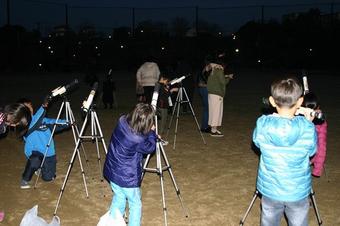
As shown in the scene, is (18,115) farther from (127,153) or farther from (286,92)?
(286,92)

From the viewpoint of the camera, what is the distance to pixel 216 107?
32.1 feet

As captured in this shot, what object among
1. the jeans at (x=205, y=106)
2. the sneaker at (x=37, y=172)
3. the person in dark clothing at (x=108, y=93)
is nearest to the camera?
the sneaker at (x=37, y=172)

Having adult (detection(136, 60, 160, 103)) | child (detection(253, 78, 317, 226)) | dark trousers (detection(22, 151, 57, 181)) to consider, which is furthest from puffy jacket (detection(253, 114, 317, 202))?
adult (detection(136, 60, 160, 103))

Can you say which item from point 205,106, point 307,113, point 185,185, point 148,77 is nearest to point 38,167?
point 185,185

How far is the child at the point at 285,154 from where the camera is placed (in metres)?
3.46

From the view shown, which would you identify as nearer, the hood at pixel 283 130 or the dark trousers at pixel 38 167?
the hood at pixel 283 130

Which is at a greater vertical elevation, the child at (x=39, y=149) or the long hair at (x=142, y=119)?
the long hair at (x=142, y=119)

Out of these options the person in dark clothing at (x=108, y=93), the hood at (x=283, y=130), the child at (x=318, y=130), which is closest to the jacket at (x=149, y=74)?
the person in dark clothing at (x=108, y=93)

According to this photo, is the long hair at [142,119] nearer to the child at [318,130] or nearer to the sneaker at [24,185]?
the child at [318,130]

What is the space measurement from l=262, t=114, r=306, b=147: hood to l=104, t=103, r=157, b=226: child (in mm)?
1305

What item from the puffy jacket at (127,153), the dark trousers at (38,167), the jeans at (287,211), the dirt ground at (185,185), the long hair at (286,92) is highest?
the long hair at (286,92)

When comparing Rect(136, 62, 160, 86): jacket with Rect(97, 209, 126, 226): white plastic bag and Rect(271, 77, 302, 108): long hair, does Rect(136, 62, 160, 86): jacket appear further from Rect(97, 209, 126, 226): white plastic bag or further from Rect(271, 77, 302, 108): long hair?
Rect(271, 77, 302, 108): long hair

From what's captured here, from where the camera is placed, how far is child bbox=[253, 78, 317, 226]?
3465mm

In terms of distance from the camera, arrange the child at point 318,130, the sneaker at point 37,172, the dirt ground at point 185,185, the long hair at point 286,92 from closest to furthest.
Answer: the long hair at point 286,92 < the dirt ground at point 185,185 < the child at point 318,130 < the sneaker at point 37,172
